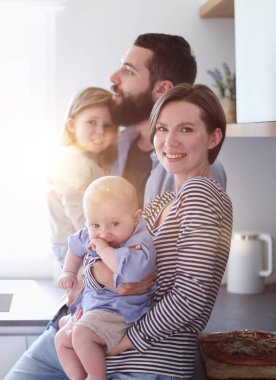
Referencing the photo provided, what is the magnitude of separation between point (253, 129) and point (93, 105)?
22.1 inches

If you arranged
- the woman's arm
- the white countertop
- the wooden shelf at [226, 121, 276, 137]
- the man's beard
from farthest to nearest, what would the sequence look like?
the man's beard
the white countertop
the wooden shelf at [226, 121, 276, 137]
the woman's arm

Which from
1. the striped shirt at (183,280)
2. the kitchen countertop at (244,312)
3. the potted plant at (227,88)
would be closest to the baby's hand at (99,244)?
the striped shirt at (183,280)

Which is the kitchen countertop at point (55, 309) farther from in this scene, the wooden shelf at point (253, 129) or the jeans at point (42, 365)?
the wooden shelf at point (253, 129)

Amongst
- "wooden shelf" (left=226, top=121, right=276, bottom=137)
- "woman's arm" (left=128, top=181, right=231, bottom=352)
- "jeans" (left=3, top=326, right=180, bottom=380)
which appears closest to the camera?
"woman's arm" (left=128, top=181, right=231, bottom=352)

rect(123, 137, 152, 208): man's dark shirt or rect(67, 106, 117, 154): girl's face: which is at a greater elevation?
rect(67, 106, 117, 154): girl's face

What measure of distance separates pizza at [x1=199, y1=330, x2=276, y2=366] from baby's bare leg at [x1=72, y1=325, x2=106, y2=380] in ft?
1.03

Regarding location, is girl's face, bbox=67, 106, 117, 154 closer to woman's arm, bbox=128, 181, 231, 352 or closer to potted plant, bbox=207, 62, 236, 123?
potted plant, bbox=207, 62, 236, 123

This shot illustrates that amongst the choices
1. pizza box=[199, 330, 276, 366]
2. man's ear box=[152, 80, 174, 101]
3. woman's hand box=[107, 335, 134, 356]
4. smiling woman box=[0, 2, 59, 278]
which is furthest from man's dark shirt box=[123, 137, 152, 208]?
woman's hand box=[107, 335, 134, 356]

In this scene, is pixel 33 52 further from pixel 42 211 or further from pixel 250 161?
pixel 250 161

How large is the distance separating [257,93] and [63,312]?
68 centimetres

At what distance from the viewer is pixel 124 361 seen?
1622 mm

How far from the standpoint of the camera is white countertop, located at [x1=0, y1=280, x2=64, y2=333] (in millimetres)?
2152

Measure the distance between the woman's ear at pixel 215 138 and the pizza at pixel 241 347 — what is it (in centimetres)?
46

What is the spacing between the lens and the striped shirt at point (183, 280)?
61.2 inches
